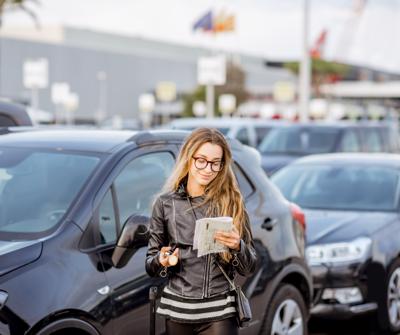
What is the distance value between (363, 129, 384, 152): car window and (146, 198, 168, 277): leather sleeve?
1417 cm

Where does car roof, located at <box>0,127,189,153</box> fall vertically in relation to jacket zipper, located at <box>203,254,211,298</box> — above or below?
above

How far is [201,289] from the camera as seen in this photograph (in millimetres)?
4305

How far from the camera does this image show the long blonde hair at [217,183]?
4.33 m

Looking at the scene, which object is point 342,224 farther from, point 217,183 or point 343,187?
point 217,183

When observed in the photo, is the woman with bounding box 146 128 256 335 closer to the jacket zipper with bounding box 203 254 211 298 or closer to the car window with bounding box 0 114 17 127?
the jacket zipper with bounding box 203 254 211 298

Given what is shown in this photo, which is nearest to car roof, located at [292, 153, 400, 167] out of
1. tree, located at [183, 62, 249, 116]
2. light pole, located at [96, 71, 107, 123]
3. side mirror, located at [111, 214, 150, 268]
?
side mirror, located at [111, 214, 150, 268]

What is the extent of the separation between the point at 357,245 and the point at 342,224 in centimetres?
44

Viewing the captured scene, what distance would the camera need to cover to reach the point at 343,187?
982 centimetres

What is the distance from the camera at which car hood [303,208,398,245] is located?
335 inches

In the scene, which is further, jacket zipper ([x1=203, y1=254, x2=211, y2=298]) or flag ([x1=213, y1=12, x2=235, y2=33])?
flag ([x1=213, y1=12, x2=235, y2=33])

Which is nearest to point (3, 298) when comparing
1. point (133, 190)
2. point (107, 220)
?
point (107, 220)

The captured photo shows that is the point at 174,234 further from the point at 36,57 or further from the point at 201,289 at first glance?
the point at 36,57

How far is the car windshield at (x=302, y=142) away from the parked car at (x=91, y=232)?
1133 centimetres

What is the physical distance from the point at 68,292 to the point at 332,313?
4.02 meters
